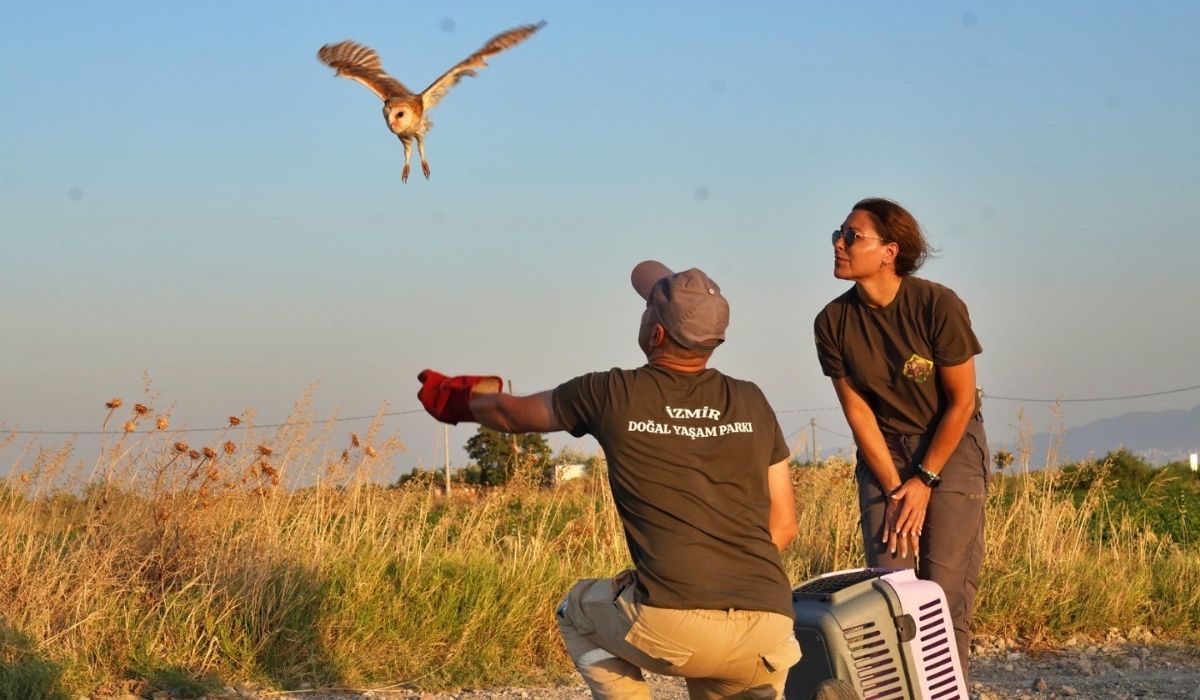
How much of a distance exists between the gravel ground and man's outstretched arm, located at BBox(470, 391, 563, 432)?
11.6ft

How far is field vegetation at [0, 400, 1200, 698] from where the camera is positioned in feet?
23.0

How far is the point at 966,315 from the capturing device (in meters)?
5.16

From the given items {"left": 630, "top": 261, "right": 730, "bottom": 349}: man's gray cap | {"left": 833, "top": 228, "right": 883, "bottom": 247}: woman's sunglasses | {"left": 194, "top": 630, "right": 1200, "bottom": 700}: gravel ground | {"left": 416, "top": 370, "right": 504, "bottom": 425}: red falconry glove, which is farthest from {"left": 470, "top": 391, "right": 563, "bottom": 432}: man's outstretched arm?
{"left": 194, "top": 630, "right": 1200, "bottom": 700}: gravel ground

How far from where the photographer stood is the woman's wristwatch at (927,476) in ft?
16.9

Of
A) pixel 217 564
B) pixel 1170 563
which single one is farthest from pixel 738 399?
pixel 1170 563

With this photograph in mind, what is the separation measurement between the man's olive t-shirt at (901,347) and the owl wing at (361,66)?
7143 millimetres

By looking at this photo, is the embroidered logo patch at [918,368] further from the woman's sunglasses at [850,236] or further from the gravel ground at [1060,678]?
the gravel ground at [1060,678]

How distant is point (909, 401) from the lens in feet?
17.3

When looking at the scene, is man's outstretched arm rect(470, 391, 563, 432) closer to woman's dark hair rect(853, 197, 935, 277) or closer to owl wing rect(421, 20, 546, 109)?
woman's dark hair rect(853, 197, 935, 277)

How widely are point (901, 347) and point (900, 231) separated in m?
0.44

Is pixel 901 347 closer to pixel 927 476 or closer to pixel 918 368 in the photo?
pixel 918 368

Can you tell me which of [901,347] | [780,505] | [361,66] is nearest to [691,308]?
[780,505]

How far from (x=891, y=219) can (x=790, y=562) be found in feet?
15.3

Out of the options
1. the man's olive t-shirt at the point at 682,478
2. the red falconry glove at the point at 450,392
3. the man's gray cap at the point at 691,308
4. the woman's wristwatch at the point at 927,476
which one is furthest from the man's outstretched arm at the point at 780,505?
the woman's wristwatch at the point at 927,476
